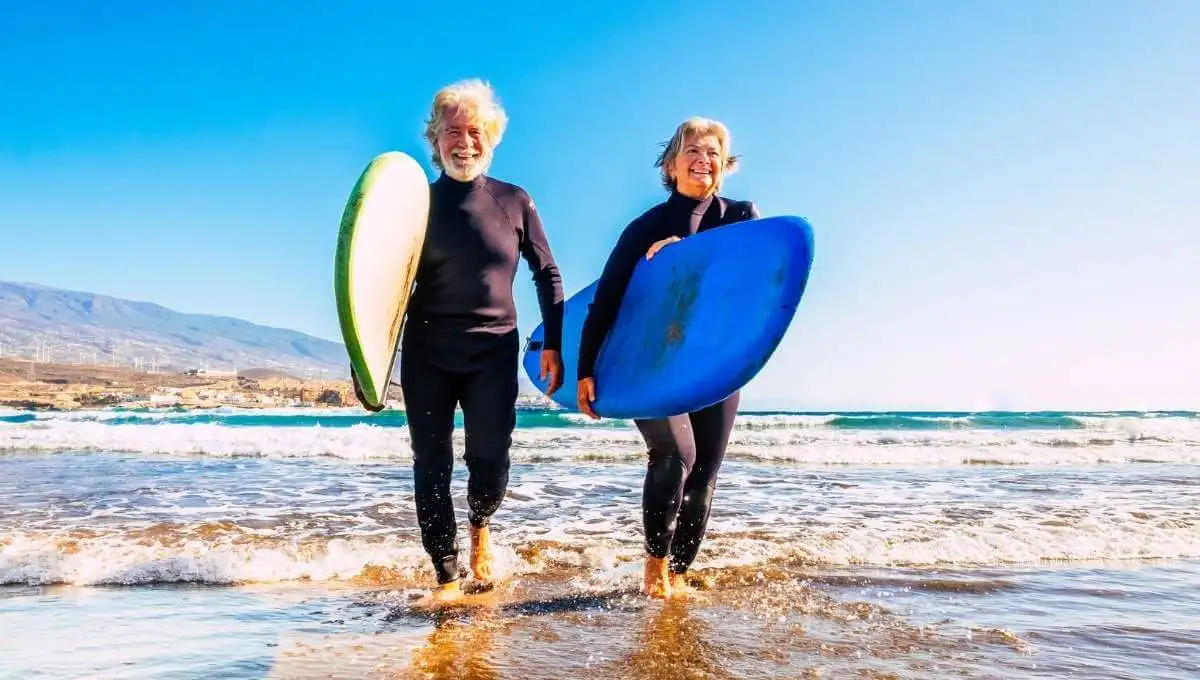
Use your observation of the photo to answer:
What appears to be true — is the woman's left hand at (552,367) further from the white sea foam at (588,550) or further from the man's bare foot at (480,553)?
the white sea foam at (588,550)

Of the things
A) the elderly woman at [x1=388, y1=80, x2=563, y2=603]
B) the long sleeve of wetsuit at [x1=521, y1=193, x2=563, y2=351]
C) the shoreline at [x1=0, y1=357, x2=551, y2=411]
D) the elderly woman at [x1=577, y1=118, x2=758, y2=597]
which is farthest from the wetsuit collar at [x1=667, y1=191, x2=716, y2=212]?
the shoreline at [x1=0, y1=357, x2=551, y2=411]

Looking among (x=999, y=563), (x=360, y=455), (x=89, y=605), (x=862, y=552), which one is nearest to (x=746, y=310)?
(x=862, y=552)

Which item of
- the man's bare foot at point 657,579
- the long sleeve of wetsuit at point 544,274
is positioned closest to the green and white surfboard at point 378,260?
the long sleeve of wetsuit at point 544,274

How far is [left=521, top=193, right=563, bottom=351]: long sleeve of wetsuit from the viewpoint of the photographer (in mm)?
3320

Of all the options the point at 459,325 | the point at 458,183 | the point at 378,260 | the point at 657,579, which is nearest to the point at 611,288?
the point at 459,325

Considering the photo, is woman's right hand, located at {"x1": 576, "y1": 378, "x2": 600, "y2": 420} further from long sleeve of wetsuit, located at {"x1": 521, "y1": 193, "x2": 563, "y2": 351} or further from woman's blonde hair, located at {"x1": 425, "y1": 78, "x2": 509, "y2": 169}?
woman's blonde hair, located at {"x1": 425, "y1": 78, "x2": 509, "y2": 169}

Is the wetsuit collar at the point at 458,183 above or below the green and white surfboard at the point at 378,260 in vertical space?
above

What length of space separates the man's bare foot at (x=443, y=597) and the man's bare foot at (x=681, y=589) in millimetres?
889

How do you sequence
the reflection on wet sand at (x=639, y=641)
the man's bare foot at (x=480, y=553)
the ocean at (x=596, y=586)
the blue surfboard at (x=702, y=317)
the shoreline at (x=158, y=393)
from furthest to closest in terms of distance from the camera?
the shoreline at (x=158, y=393)
the man's bare foot at (x=480, y=553)
the blue surfboard at (x=702, y=317)
the ocean at (x=596, y=586)
the reflection on wet sand at (x=639, y=641)

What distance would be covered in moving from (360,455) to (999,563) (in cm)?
1065

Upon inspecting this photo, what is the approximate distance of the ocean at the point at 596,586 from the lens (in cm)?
247

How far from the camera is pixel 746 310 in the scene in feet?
9.37

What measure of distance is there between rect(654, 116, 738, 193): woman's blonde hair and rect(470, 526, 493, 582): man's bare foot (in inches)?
67.2

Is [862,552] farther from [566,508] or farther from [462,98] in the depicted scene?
[462,98]
